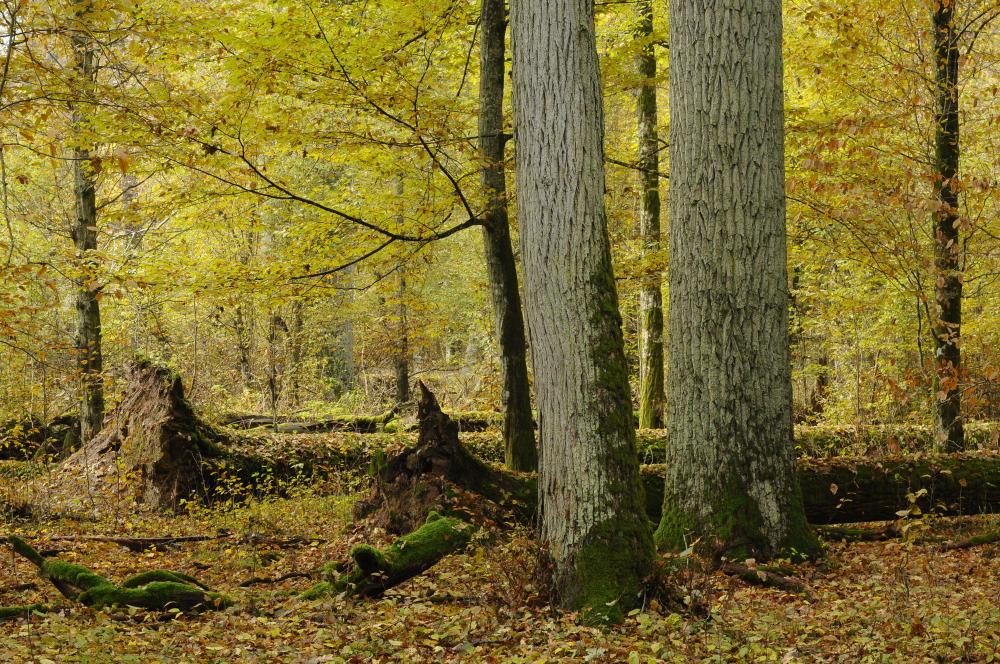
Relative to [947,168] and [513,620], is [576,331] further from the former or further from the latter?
[947,168]

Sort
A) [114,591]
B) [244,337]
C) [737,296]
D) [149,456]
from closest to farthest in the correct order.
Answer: [114,591], [737,296], [149,456], [244,337]

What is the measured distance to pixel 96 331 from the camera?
1071 centimetres

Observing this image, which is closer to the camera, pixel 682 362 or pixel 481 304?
pixel 682 362

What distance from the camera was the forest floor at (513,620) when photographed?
4055mm

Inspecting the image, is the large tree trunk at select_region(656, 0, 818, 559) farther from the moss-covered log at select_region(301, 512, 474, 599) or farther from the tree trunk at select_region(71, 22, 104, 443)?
the tree trunk at select_region(71, 22, 104, 443)

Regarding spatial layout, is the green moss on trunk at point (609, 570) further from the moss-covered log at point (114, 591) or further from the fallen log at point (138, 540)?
the fallen log at point (138, 540)

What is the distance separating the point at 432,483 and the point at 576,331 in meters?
3.01

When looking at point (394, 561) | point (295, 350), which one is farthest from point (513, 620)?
point (295, 350)

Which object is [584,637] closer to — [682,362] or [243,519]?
[682,362]

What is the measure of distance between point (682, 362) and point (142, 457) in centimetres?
689

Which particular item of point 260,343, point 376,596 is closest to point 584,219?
point 376,596

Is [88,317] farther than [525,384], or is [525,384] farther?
[88,317]

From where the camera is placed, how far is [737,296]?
18.6 ft

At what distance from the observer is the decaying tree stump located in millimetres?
9164
